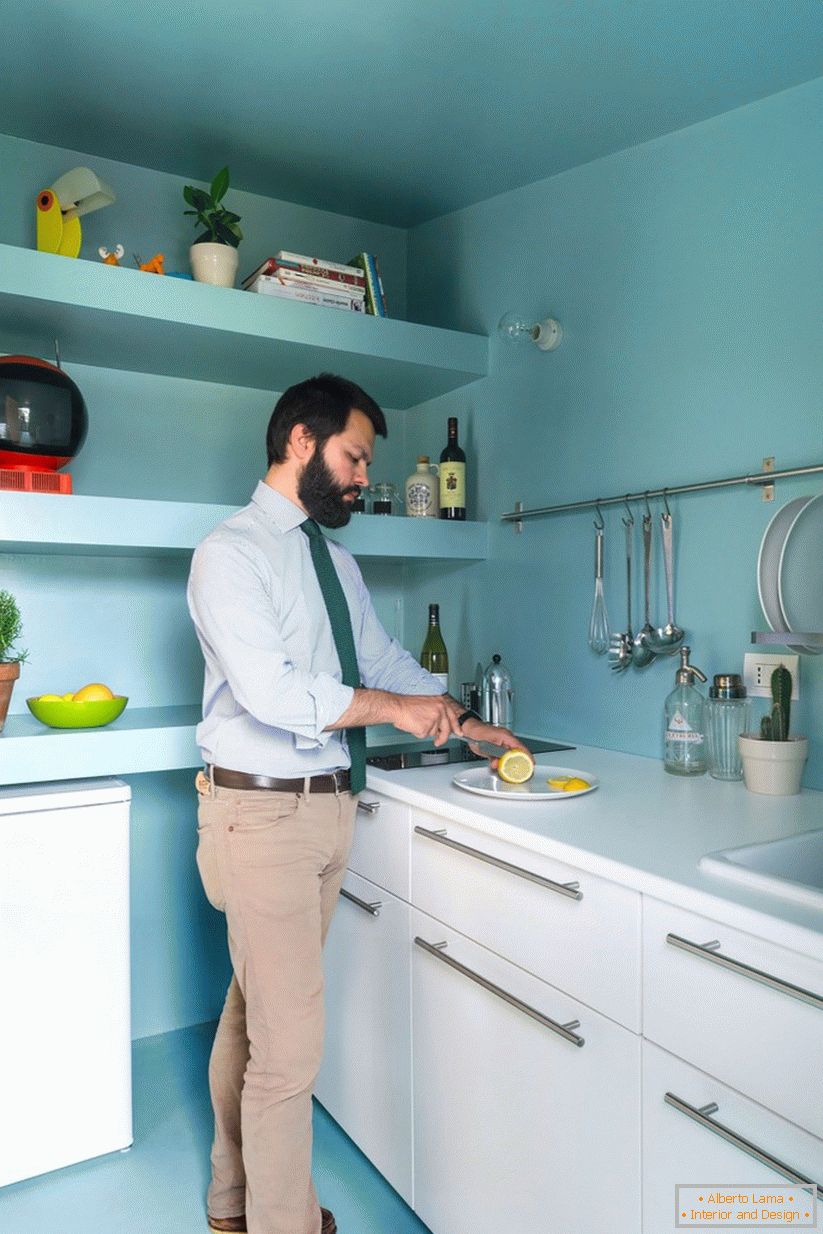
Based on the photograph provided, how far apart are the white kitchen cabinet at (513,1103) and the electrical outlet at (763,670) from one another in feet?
2.51

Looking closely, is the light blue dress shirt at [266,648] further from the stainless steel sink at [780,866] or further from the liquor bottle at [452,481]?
the liquor bottle at [452,481]

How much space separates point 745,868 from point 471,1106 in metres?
0.76

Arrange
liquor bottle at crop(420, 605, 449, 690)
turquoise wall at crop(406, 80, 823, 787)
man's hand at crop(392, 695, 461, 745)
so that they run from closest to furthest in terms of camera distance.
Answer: man's hand at crop(392, 695, 461, 745), turquoise wall at crop(406, 80, 823, 787), liquor bottle at crop(420, 605, 449, 690)

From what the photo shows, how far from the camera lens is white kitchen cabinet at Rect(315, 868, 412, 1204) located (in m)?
1.81

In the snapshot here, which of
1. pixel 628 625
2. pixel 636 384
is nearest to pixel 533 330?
pixel 636 384

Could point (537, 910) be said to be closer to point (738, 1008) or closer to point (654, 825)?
point (654, 825)

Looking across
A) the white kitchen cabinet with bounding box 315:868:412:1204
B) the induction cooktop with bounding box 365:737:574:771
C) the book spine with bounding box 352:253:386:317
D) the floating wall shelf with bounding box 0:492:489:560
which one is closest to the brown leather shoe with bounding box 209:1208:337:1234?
the white kitchen cabinet with bounding box 315:868:412:1204

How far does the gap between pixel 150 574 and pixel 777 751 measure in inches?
66.2

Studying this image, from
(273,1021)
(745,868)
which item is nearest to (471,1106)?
(273,1021)

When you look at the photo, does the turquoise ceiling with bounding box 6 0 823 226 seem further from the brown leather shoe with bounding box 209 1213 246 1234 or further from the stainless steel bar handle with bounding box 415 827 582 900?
the brown leather shoe with bounding box 209 1213 246 1234

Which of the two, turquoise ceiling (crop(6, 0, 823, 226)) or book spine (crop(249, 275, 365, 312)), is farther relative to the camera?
book spine (crop(249, 275, 365, 312))

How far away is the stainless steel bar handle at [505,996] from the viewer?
4.42ft

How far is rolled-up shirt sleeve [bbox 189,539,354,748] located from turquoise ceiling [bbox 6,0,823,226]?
3.47 ft

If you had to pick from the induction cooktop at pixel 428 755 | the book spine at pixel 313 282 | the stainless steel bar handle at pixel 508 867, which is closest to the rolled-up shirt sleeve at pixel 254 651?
the stainless steel bar handle at pixel 508 867
